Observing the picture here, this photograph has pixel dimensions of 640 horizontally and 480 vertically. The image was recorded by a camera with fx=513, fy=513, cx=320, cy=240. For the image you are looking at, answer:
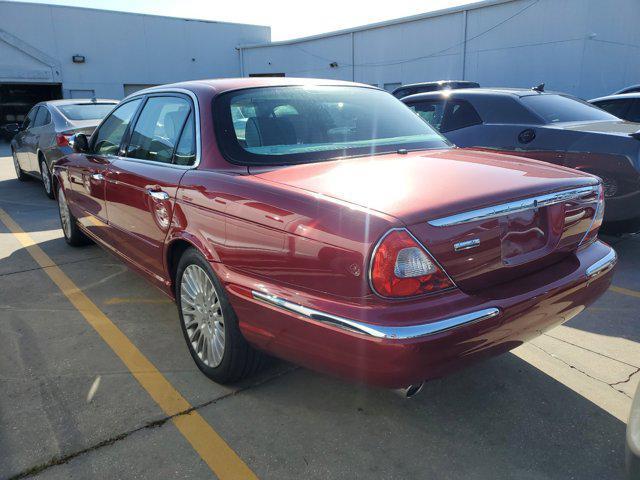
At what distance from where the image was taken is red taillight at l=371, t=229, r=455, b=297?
6.26 ft

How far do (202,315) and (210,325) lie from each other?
106mm

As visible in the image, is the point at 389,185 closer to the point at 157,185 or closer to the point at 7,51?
the point at 157,185

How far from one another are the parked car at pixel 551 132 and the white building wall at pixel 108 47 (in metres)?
24.9

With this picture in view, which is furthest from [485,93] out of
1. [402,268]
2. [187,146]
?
[402,268]

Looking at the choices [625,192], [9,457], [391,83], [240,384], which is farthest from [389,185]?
[391,83]

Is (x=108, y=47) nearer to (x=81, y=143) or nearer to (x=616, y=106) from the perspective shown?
(x=81, y=143)

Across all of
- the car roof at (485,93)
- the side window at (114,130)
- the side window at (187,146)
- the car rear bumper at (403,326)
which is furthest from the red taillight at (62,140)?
the car rear bumper at (403,326)

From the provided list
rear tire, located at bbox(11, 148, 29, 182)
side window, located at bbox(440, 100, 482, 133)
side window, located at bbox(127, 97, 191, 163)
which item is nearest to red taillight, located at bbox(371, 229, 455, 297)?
side window, located at bbox(127, 97, 191, 163)

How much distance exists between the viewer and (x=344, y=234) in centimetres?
196

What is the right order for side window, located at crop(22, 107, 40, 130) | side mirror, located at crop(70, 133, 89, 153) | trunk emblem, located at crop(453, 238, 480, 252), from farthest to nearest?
side window, located at crop(22, 107, 40, 130)
side mirror, located at crop(70, 133, 89, 153)
trunk emblem, located at crop(453, 238, 480, 252)

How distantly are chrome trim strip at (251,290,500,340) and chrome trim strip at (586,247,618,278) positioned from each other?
0.77 metres

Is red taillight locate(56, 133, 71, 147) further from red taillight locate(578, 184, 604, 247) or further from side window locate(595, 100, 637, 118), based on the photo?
side window locate(595, 100, 637, 118)

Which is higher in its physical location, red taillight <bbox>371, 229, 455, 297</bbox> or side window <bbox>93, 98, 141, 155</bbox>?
side window <bbox>93, 98, 141, 155</bbox>

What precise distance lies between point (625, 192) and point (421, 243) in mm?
3469
